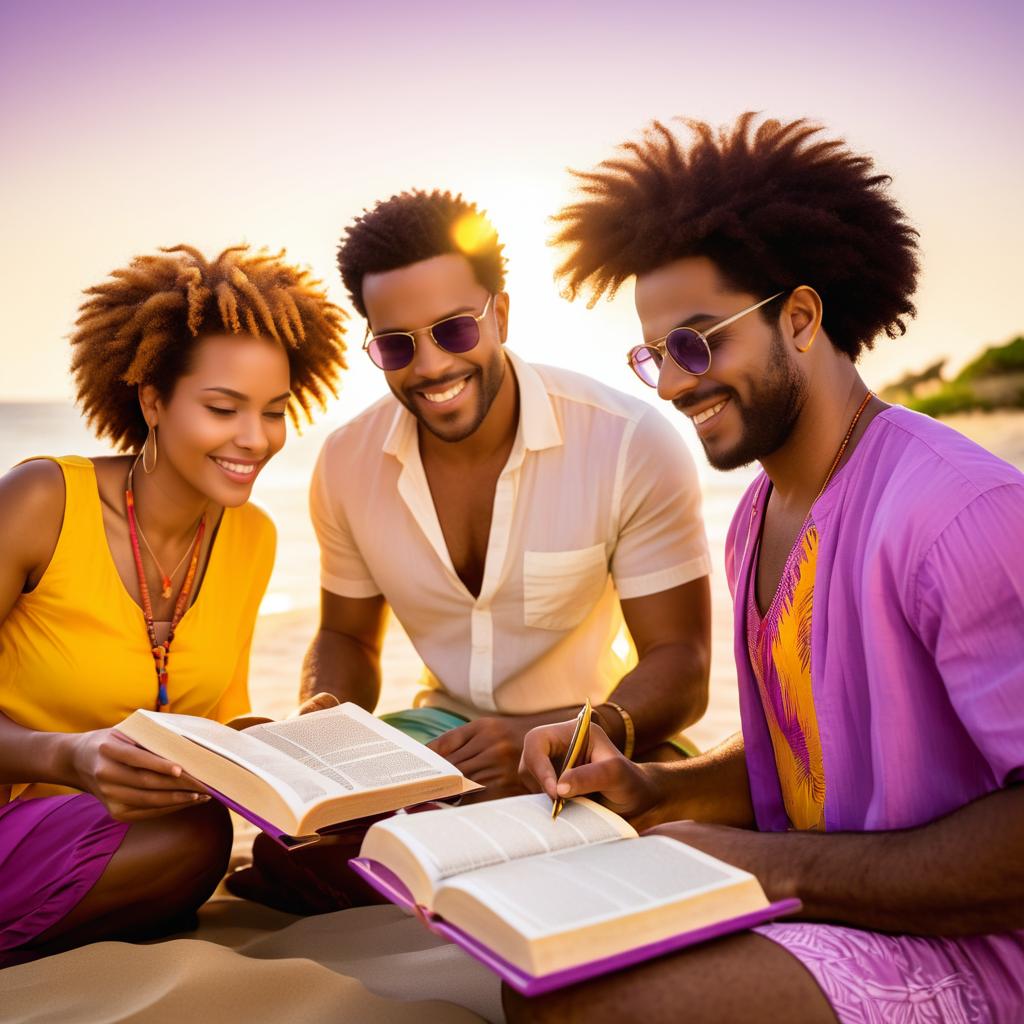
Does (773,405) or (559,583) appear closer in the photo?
(773,405)

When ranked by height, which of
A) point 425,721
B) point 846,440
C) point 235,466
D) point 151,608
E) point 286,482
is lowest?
point 286,482

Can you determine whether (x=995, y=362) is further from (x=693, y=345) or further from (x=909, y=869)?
(x=909, y=869)

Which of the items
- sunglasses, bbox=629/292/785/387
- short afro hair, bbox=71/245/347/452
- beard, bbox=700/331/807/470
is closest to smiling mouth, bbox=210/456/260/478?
short afro hair, bbox=71/245/347/452

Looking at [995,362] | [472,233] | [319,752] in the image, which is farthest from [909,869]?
[995,362]

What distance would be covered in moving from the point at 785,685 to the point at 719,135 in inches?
57.0

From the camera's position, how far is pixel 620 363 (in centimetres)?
319

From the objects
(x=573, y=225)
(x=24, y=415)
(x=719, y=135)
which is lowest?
(x=24, y=415)

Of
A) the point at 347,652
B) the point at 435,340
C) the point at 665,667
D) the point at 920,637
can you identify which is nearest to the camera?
the point at 920,637

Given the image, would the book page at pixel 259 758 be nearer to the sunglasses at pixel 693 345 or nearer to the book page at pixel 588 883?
the book page at pixel 588 883

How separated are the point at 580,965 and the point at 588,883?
0.17 meters

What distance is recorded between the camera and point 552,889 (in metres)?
1.79

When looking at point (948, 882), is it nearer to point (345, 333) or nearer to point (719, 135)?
point (719, 135)

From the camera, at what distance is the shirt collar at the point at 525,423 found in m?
4.11

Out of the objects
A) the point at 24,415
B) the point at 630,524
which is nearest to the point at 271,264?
the point at 630,524
